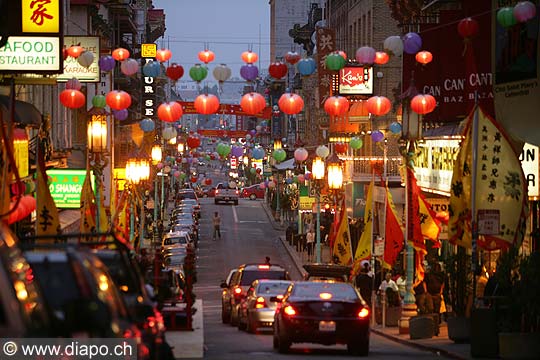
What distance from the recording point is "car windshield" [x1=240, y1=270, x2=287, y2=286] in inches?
1331

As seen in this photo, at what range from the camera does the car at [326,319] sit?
2234cm

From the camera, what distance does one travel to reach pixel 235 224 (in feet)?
294

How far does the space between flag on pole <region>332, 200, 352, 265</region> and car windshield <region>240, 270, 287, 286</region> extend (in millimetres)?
4638

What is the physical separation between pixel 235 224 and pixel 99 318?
7892cm

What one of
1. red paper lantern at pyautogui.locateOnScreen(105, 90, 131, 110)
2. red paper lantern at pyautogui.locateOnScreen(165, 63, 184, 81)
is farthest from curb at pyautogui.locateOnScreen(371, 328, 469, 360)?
red paper lantern at pyautogui.locateOnScreen(105, 90, 131, 110)

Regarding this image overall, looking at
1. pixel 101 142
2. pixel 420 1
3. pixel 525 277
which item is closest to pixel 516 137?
pixel 525 277

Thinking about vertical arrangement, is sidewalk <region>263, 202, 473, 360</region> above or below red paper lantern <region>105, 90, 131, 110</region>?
below

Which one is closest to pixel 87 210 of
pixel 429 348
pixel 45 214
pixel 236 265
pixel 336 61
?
pixel 45 214

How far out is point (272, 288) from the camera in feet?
97.6

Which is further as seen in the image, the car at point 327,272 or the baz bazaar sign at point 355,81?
the baz bazaar sign at point 355,81

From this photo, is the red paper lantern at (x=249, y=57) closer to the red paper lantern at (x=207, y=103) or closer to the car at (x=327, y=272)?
the red paper lantern at (x=207, y=103)

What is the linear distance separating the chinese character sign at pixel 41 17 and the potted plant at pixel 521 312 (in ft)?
34.0

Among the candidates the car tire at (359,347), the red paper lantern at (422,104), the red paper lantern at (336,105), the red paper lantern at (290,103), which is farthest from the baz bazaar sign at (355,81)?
the car tire at (359,347)

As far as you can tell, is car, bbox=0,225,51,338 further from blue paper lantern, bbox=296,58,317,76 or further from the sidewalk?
blue paper lantern, bbox=296,58,317,76
